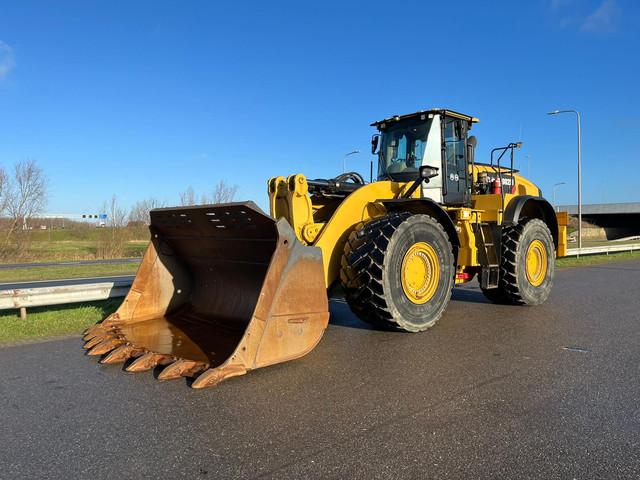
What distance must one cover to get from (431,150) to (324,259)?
2666 millimetres

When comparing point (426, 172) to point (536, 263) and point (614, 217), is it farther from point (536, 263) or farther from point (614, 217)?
point (614, 217)

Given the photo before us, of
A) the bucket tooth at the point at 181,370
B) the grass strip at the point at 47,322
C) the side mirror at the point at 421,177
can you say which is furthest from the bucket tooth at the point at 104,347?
the side mirror at the point at 421,177

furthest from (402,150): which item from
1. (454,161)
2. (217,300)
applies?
(217,300)

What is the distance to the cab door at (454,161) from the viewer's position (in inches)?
282

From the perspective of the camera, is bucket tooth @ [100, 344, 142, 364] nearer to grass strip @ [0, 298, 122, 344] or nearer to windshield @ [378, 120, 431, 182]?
grass strip @ [0, 298, 122, 344]

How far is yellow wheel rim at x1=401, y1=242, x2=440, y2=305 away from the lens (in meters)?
5.79

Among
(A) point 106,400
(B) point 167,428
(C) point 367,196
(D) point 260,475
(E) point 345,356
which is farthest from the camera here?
(C) point 367,196

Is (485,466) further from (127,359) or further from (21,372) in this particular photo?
(21,372)

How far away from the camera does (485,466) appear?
2.74m

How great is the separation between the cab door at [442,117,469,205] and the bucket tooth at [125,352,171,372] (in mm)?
4582

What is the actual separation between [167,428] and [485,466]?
2.01m

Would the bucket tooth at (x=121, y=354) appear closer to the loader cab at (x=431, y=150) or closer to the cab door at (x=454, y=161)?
the loader cab at (x=431, y=150)

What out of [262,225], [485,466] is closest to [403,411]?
[485,466]

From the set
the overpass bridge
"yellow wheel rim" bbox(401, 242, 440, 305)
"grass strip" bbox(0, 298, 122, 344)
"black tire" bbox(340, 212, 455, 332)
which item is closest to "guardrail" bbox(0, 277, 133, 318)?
"grass strip" bbox(0, 298, 122, 344)
